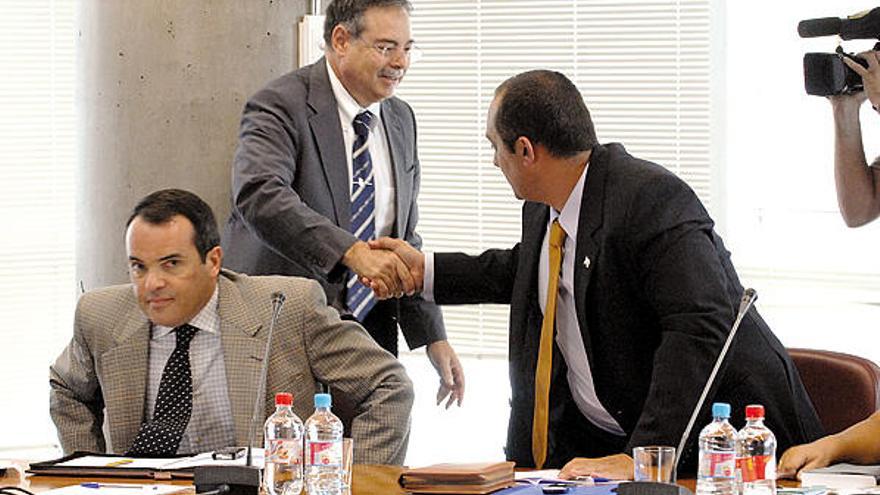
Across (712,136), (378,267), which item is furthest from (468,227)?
(378,267)

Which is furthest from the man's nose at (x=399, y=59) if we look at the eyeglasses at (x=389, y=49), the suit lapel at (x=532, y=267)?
the suit lapel at (x=532, y=267)

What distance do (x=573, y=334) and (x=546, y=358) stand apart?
3.5 inches

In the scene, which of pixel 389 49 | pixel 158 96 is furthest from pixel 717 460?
pixel 158 96

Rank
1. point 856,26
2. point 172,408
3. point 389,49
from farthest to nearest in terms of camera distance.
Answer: point 389,49
point 856,26
point 172,408

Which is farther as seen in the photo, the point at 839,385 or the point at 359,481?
the point at 839,385

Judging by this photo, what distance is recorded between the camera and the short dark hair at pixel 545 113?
359 centimetres

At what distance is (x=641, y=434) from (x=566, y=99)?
0.81 meters

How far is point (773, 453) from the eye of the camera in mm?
2842

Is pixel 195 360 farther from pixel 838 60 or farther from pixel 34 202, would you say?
pixel 34 202

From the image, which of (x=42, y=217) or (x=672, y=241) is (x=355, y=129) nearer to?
(x=672, y=241)

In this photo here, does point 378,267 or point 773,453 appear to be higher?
point 378,267

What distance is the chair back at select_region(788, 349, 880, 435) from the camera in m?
3.42

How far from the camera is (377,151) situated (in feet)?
14.9

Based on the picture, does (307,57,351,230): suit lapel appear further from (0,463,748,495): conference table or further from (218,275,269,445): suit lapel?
(0,463,748,495): conference table
